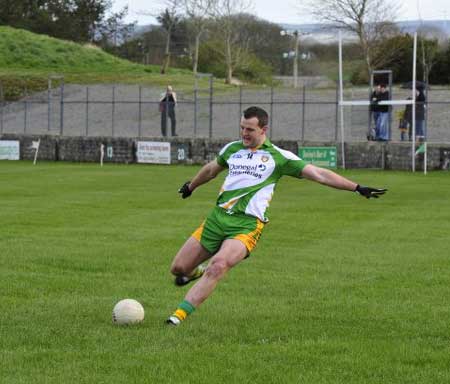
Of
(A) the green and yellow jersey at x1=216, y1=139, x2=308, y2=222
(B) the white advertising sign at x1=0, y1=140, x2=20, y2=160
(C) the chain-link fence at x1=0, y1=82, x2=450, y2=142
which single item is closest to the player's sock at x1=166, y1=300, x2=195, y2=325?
(A) the green and yellow jersey at x1=216, y1=139, x2=308, y2=222

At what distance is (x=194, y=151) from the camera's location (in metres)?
40.7

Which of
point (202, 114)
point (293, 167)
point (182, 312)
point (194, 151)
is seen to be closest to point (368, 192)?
point (293, 167)

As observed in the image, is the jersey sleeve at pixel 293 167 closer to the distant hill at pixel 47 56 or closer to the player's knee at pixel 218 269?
the player's knee at pixel 218 269

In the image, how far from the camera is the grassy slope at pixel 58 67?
64625 millimetres

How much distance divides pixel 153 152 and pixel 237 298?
3052 cm

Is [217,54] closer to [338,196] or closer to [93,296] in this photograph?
[338,196]

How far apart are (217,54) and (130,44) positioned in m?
20.5

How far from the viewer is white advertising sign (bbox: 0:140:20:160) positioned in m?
44.1

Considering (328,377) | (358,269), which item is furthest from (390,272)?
(328,377)

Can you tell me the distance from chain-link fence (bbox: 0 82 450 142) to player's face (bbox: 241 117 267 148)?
3432 cm

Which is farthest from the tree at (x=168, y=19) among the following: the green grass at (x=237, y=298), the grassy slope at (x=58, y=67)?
the green grass at (x=237, y=298)

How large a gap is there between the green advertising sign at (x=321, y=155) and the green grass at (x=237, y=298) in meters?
14.3

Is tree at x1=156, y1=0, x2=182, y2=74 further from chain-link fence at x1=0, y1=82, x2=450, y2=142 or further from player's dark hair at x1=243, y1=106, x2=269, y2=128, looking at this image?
player's dark hair at x1=243, y1=106, x2=269, y2=128

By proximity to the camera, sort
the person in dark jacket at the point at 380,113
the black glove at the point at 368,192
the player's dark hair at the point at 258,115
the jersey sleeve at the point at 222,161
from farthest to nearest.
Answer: the person in dark jacket at the point at 380,113 < the jersey sleeve at the point at 222,161 < the player's dark hair at the point at 258,115 < the black glove at the point at 368,192
